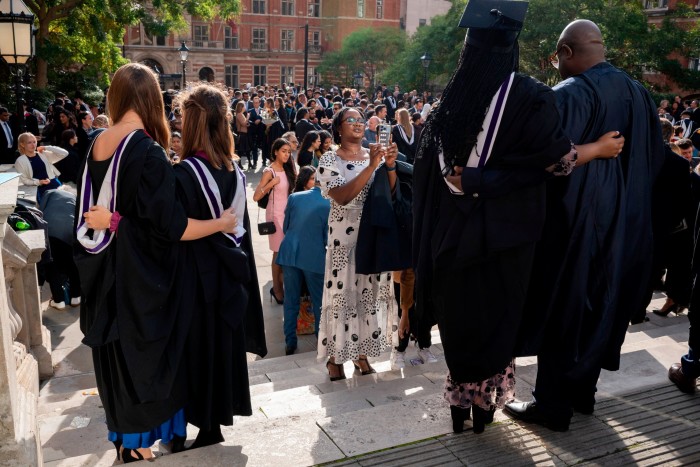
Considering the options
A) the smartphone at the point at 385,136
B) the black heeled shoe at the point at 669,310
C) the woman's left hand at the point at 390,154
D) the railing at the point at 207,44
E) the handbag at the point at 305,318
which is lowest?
the handbag at the point at 305,318

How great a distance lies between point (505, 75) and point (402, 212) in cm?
179

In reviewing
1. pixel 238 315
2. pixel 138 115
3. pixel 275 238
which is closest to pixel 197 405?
pixel 238 315

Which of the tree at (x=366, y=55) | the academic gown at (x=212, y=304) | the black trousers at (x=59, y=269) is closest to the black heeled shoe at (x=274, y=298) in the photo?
the black trousers at (x=59, y=269)

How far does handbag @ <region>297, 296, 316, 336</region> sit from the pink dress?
3.23 feet

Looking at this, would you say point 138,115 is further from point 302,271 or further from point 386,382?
point 302,271

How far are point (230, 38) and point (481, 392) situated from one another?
6224 cm

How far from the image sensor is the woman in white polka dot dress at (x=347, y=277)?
14.4 feet

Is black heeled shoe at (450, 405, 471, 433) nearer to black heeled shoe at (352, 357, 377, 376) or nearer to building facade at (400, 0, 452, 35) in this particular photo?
black heeled shoe at (352, 357, 377, 376)

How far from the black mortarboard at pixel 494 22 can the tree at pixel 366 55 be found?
155 feet

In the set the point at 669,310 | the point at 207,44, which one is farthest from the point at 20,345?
the point at 207,44

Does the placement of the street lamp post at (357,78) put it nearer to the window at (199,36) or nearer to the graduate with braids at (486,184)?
the window at (199,36)

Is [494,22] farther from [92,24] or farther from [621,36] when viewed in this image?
[621,36]

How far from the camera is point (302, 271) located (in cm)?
596

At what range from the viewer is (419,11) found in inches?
2516
